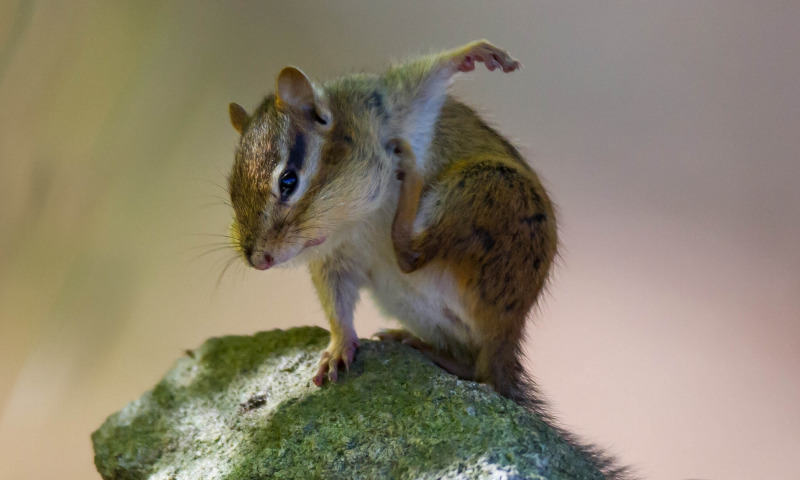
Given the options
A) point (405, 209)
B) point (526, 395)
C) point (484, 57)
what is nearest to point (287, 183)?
point (405, 209)

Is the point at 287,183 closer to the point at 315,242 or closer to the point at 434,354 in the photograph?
the point at 315,242

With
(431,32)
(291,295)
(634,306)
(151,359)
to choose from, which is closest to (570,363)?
(634,306)

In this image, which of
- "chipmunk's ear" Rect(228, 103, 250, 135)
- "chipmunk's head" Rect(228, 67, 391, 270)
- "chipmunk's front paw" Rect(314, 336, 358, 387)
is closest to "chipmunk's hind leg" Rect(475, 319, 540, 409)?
"chipmunk's front paw" Rect(314, 336, 358, 387)

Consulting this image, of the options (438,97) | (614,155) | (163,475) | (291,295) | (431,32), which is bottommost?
(163,475)

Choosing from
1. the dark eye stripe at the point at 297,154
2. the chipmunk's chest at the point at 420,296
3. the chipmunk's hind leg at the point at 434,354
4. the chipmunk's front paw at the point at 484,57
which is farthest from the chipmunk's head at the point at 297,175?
the chipmunk's hind leg at the point at 434,354

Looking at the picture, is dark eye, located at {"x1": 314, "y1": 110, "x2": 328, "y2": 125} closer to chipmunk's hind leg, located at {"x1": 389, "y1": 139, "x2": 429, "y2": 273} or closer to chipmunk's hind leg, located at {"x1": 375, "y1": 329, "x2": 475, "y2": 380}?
chipmunk's hind leg, located at {"x1": 389, "y1": 139, "x2": 429, "y2": 273}

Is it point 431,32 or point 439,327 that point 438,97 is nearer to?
point 439,327
